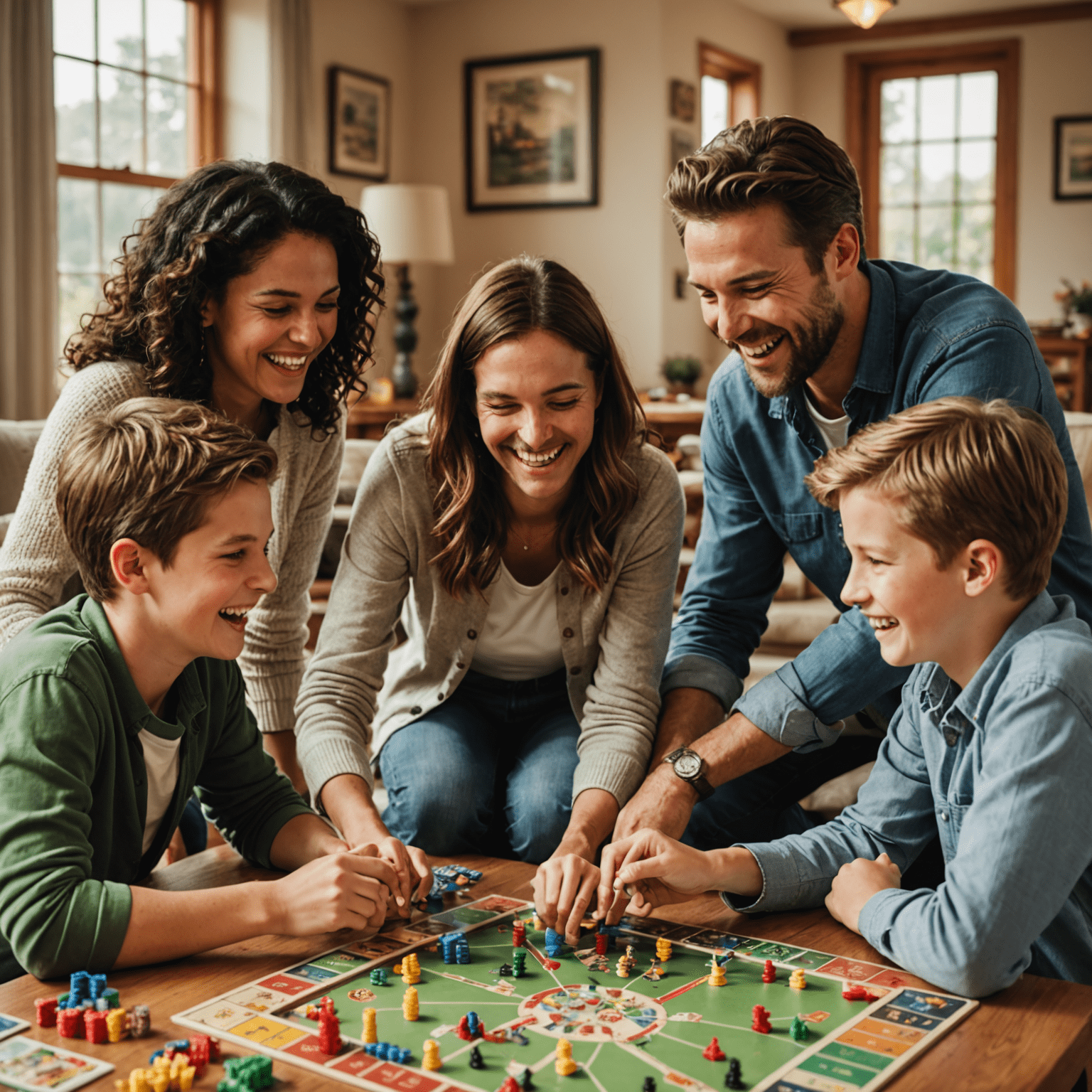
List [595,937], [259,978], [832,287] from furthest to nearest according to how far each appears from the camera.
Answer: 1. [832,287]
2. [595,937]
3. [259,978]

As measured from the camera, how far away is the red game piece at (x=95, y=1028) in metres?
1.08

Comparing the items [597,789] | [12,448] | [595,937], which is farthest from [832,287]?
[12,448]

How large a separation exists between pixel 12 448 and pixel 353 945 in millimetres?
2543

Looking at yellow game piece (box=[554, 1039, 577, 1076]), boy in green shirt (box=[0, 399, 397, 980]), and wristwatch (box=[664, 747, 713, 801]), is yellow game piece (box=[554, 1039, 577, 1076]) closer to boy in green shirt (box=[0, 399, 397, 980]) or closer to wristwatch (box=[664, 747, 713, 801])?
boy in green shirt (box=[0, 399, 397, 980])

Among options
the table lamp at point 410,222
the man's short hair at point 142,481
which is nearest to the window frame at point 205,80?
the table lamp at point 410,222

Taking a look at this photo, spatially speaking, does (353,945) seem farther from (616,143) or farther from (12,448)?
(616,143)

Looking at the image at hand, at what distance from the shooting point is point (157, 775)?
56.8 inches

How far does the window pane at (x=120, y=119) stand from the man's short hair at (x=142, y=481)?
4.57m

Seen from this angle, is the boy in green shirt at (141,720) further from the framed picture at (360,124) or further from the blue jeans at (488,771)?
the framed picture at (360,124)

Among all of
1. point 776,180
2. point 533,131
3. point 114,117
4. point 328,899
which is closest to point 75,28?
point 114,117

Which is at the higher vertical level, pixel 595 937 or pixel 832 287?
pixel 832 287

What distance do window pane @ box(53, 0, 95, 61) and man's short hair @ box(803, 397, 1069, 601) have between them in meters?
4.85

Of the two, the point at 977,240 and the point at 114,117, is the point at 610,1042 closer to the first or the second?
the point at 114,117

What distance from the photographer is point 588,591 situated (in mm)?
1949
